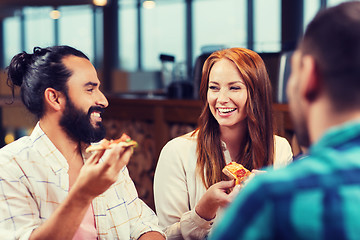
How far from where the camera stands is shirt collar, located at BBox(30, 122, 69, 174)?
1.65m

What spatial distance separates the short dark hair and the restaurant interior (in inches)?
94.2

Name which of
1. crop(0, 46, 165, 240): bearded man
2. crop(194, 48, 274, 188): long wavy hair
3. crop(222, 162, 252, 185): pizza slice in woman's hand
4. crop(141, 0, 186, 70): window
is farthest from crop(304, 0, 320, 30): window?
crop(0, 46, 165, 240): bearded man

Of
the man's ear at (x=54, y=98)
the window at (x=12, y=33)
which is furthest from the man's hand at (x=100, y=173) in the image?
the window at (x=12, y=33)

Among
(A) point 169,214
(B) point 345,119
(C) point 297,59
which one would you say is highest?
(C) point 297,59

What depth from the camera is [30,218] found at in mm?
1526

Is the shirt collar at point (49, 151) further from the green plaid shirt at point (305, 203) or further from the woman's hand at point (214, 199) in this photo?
the green plaid shirt at point (305, 203)

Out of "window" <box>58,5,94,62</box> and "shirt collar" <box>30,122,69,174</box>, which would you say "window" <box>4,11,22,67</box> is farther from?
"shirt collar" <box>30,122,69,174</box>

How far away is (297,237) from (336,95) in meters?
0.25

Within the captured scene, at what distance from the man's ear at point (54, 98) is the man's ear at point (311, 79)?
107 centimetres

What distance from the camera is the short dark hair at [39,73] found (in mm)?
1680

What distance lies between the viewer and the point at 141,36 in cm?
1187

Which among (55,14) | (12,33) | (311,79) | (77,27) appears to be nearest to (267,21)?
(77,27)

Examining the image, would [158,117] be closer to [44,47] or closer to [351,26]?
[44,47]

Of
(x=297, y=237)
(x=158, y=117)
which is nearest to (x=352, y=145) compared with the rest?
(x=297, y=237)
